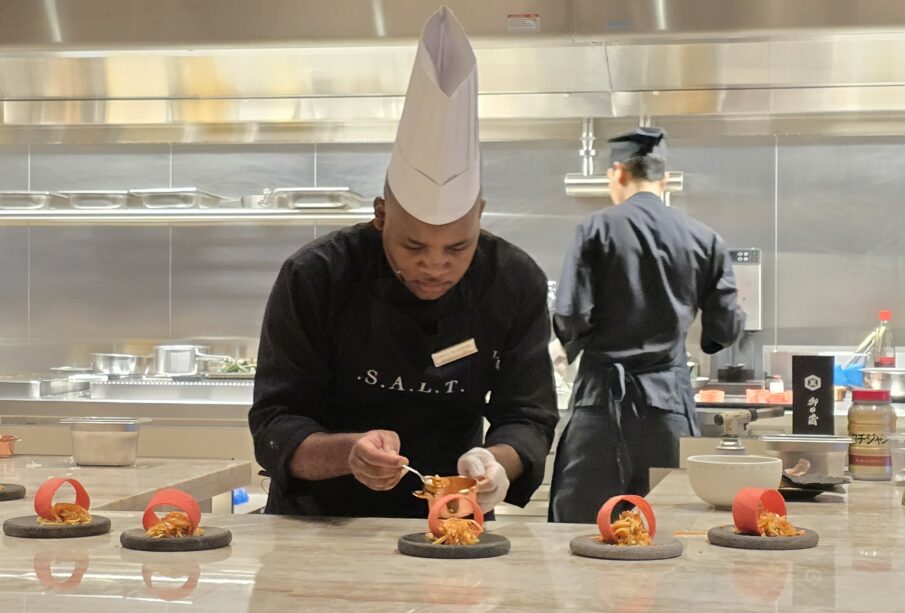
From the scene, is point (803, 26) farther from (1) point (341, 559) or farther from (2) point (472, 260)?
(1) point (341, 559)

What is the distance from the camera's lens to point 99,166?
5.45 m

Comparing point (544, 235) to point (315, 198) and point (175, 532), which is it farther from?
point (175, 532)

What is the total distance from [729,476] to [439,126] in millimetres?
691

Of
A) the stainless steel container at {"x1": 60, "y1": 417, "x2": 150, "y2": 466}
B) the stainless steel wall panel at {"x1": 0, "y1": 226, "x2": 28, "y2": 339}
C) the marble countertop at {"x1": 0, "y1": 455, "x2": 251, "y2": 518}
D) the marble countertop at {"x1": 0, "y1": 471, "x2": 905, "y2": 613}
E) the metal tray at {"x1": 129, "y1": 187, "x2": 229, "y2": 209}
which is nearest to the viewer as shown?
the marble countertop at {"x1": 0, "y1": 471, "x2": 905, "y2": 613}

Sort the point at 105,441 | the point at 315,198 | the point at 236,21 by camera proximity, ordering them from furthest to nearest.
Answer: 1. the point at 315,198
2. the point at 236,21
3. the point at 105,441

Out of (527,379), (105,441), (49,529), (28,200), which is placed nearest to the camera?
(49,529)

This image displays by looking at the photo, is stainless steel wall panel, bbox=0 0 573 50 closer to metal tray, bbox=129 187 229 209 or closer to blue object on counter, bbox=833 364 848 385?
metal tray, bbox=129 187 229 209

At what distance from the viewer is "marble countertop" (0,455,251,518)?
1.91 metres

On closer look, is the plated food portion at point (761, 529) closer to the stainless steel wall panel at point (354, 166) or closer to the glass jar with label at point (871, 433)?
the glass jar with label at point (871, 433)

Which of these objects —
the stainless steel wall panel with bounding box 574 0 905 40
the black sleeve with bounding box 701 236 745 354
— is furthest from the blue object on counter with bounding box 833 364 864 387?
the stainless steel wall panel with bounding box 574 0 905 40

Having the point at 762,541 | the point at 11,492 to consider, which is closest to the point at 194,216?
the point at 11,492

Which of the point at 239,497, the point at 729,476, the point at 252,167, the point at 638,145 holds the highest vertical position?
the point at 252,167

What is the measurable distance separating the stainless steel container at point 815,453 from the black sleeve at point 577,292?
1.37 meters

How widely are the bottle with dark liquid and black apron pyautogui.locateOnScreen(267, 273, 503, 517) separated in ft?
10.4
